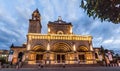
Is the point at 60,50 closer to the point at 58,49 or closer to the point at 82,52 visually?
the point at 58,49

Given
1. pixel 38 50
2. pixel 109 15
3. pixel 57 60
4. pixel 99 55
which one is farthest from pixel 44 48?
pixel 109 15

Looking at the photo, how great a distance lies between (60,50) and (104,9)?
88.2 ft

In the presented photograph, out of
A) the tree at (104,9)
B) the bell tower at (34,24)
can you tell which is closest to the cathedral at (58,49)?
the bell tower at (34,24)

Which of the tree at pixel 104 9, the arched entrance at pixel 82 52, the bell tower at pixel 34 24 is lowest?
the arched entrance at pixel 82 52

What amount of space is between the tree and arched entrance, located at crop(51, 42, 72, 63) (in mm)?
24214

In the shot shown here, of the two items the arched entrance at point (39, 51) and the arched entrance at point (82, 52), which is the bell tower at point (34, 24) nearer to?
the arched entrance at point (39, 51)

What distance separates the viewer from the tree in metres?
9.00

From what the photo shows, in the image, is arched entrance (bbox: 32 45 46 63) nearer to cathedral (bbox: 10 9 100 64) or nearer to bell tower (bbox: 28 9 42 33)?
cathedral (bbox: 10 9 100 64)

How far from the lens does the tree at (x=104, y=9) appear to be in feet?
29.5

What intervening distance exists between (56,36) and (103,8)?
26392 mm

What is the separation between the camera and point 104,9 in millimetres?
9555

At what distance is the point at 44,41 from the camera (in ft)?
113

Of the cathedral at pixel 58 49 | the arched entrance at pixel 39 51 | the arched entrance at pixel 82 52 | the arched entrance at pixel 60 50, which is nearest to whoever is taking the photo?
the cathedral at pixel 58 49

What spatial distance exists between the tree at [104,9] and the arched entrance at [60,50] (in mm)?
24214
